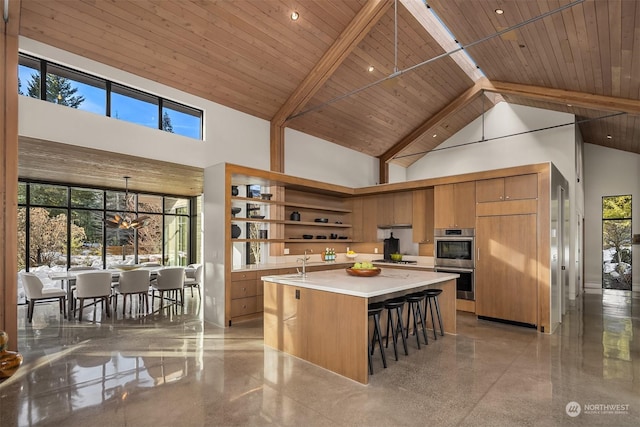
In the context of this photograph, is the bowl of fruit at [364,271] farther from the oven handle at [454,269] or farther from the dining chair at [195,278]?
the dining chair at [195,278]

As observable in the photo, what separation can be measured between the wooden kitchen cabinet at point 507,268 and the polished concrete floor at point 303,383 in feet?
1.53

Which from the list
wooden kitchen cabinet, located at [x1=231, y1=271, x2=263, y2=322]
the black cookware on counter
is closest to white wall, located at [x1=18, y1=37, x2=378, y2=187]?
the black cookware on counter

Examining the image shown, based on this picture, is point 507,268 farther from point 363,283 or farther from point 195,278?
point 195,278

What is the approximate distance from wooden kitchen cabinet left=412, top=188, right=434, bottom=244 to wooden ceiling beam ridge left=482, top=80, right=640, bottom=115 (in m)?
2.57

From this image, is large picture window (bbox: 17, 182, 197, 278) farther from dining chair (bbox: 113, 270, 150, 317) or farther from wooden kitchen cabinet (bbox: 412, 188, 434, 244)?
wooden kitchen cabinet (bbox: 412, 188, 434, 244)

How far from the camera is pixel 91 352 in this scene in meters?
3.89

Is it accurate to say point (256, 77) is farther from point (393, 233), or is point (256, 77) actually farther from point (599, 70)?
point (599, 70)

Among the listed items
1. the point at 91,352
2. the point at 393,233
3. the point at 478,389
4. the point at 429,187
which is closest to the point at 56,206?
the point at 91,352

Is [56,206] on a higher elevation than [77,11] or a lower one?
lower

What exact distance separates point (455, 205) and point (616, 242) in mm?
6427

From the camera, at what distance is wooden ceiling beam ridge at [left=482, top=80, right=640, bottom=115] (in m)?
5.44

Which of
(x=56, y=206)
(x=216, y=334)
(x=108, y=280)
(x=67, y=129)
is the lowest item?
(x=216, y=334)

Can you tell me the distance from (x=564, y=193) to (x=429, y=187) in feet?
7.22

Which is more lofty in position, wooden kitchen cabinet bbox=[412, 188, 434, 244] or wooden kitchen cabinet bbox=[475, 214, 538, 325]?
wooden kitchen cabinet bbox=[412, 188, 434, 244]
